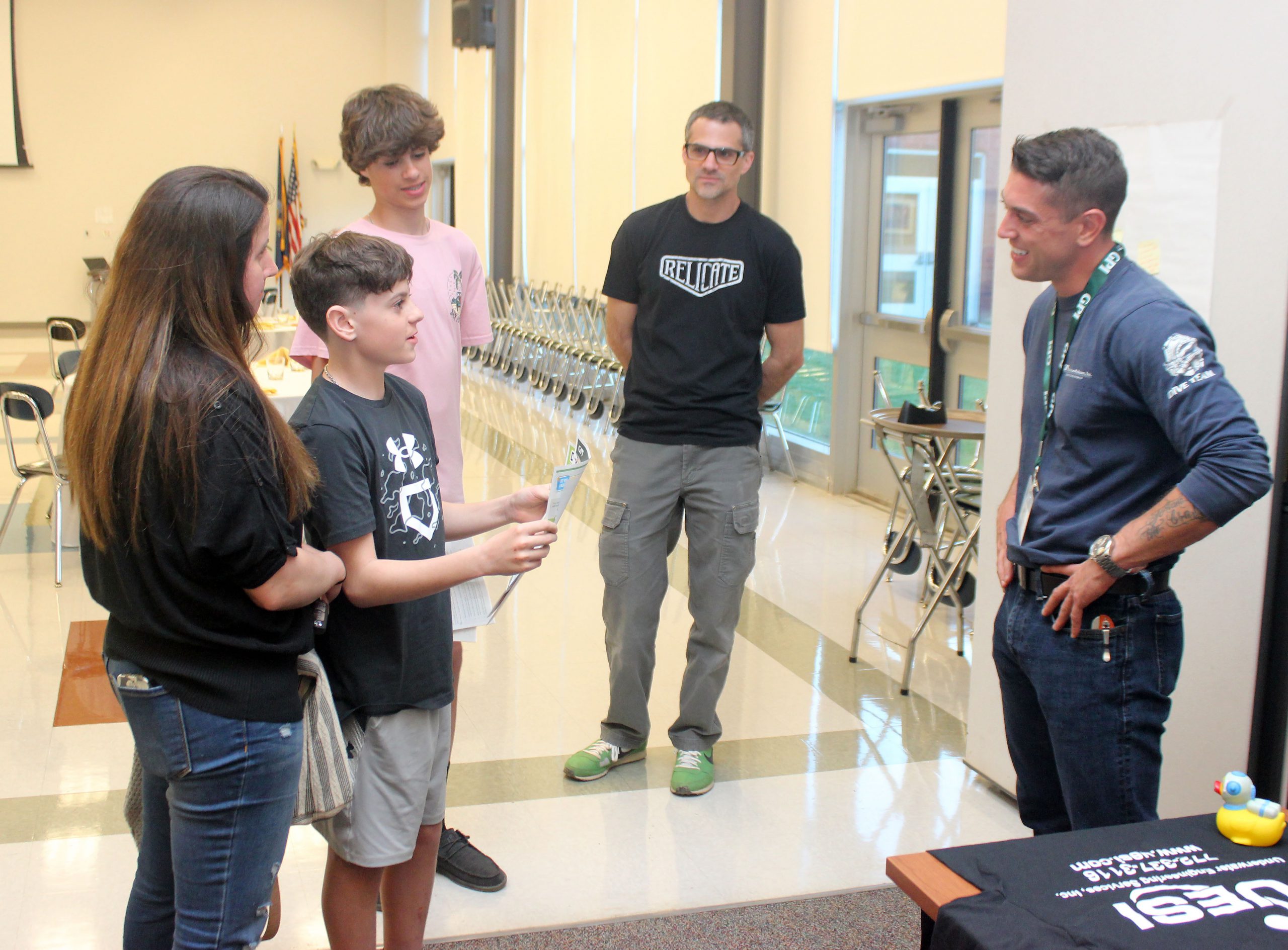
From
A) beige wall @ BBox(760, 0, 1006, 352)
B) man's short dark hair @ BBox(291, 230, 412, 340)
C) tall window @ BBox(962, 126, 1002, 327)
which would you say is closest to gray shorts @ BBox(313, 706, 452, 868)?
man's short dark hair @ BBox(291, 230, 412, 340)

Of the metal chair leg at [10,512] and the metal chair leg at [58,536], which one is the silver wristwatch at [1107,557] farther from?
the metal chair leg at [10,512]

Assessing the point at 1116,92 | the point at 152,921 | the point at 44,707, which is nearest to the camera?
the point at 152,921

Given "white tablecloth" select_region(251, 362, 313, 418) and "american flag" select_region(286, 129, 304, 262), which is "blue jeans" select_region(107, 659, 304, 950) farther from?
"american flag" select_region(286, 129, 304, 262)

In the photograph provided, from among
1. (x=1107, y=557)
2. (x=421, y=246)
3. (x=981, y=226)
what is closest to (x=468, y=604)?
(x=421, y=246)

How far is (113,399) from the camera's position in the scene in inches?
55.7

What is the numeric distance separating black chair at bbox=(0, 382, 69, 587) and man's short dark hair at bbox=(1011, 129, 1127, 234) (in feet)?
14.4

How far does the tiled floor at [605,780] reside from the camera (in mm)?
2611

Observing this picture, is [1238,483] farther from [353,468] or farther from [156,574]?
[156,574]

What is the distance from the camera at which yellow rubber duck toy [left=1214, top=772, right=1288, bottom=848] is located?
5.06 ft

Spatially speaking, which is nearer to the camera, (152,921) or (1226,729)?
(152,921)

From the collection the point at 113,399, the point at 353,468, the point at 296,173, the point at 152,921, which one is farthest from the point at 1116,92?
the point at 296,173

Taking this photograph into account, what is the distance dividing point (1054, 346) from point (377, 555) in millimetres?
1167

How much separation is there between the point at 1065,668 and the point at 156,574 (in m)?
1.39

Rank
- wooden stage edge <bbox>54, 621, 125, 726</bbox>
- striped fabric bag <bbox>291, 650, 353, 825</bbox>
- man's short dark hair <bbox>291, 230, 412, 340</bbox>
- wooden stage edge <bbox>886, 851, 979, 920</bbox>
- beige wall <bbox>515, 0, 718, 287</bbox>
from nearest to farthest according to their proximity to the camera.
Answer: wooden stage edge <bbox>886, 851, 979, 920</bbox> → striped fabric bag <bbox>291, 650, 353, 825</bbox> → man's short dark hair <bbox>291, 230, 412, 340</bbox> → wooden stage edge <bbox>54, 621, 125, 726</bbox> → beige wall <bbox>515, 0, 718, 287</bbox>
